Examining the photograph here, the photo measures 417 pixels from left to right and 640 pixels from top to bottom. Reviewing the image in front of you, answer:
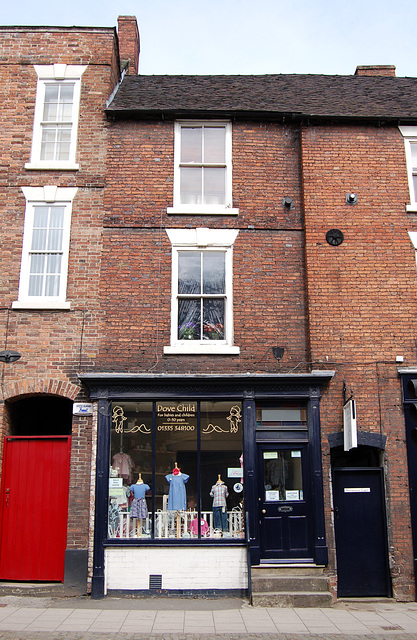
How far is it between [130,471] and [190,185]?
18.6 ft

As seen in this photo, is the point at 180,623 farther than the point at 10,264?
No

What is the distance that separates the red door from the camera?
9.34 meters

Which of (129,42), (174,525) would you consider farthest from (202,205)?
(129,42)

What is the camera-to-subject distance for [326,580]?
877 centimetres

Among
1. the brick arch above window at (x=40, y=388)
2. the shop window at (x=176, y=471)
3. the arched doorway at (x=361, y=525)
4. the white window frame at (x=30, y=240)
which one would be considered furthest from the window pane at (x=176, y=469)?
the white window frame at (x=30, y=240)

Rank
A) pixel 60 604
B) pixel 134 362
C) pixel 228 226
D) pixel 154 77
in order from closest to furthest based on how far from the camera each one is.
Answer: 1. pixel 60 604
2. pixel 134 362
3. pixel 228 226
4. pixel 154 77

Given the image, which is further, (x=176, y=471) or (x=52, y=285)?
(x=52, y=285)

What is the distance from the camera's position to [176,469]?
954 cm

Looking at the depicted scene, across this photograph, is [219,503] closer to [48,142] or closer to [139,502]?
[139,502]

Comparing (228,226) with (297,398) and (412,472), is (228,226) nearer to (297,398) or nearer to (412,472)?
(297,398)

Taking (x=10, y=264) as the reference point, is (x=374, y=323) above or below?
below

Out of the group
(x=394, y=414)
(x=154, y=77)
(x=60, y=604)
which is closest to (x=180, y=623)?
(x=60, y=604)

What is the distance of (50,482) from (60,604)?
6.61 ft

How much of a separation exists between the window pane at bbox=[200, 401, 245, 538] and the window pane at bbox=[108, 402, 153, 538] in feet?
3.24
